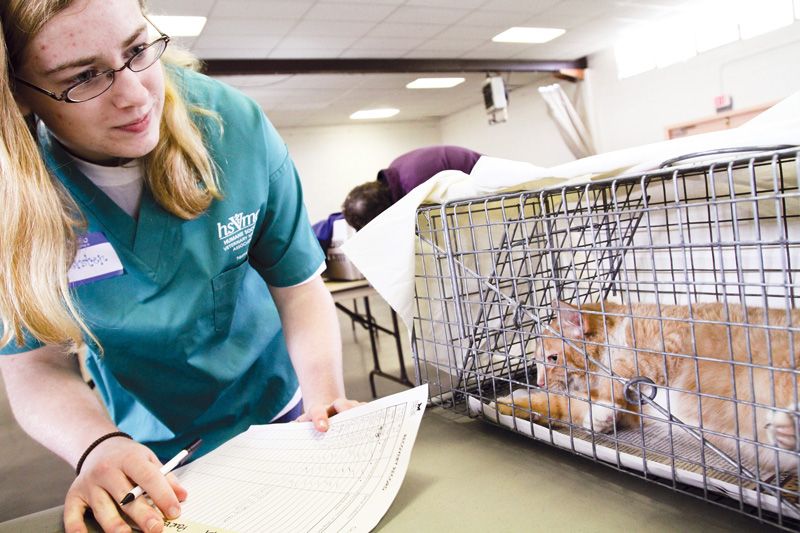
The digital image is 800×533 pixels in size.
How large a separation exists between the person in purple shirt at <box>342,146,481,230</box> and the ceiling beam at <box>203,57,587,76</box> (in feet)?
12.8

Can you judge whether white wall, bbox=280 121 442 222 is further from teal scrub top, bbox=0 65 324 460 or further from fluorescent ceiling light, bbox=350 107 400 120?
teal scrub top, bbox=0 65 324 460

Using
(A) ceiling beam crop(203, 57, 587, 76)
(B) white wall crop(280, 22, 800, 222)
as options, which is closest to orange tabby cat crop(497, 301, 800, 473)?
(B) white wall crop(280, 22, 800, 222)

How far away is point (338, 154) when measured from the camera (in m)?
10.5

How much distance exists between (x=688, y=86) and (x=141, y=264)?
7418mm

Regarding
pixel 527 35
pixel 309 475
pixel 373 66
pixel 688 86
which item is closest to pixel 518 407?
pixel 309 475

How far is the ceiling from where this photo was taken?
4734 millimetres

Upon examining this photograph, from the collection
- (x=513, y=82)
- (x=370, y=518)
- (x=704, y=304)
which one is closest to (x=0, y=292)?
(x=370, y=518)

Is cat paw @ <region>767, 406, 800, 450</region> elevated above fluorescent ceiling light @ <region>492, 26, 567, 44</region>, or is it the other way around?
fluorescent ceiling light @ <region>492, 26, 567, 44</region>

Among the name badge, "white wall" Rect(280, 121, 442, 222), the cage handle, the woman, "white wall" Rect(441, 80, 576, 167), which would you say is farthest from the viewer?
"white wall" Rect(280, 121, 442, 222)

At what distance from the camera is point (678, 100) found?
6.75 m

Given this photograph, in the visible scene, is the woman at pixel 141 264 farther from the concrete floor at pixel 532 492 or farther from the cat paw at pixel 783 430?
the cat paw at pixel 783 430

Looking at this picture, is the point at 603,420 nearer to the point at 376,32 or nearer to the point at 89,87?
the point at 89,87

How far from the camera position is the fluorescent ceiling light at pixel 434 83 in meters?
7.91

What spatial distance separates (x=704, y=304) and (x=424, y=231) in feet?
1.12
